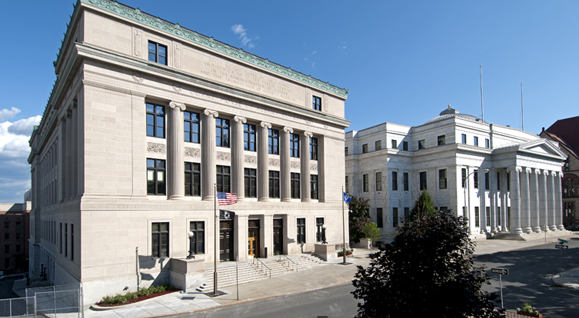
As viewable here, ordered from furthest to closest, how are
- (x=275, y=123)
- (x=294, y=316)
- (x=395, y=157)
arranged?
1. (x=395, y=157)
2. (x=275, y=123)
3. (x=294, y=316)

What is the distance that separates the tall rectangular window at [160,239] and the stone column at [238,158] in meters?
6.92

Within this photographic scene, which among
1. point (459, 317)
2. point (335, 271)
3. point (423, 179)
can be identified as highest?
point (423, 179)

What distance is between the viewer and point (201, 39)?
97.5ft

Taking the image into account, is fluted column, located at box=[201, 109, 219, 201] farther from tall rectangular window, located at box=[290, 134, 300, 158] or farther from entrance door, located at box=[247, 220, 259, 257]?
tall rectangular window, located at box=[290, 134, 300, 158]

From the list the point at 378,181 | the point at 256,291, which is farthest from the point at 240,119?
the point at 378,181

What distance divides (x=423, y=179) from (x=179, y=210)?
4003 cm

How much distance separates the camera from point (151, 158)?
26.6 metres

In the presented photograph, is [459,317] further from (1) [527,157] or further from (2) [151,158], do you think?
(1) [527,157]

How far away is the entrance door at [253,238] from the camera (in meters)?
32.5

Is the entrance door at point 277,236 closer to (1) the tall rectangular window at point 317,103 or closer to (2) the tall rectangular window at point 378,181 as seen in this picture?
(1) the tall rectangular window at point 317,103

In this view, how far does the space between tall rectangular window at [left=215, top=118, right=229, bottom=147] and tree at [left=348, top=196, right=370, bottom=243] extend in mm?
22106

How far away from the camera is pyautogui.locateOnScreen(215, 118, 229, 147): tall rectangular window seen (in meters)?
31.0

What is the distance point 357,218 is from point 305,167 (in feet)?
44.5

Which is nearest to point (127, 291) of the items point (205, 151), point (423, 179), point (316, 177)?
point (205, 151)
